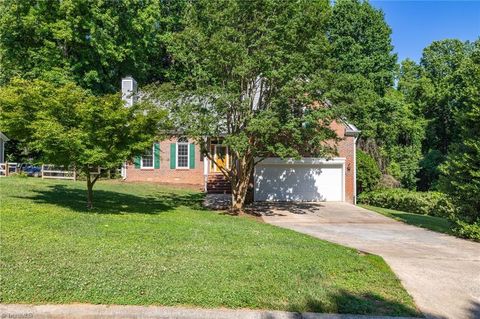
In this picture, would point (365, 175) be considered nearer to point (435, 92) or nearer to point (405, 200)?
point (405, 200)

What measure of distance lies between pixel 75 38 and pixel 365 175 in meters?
→ 22.1

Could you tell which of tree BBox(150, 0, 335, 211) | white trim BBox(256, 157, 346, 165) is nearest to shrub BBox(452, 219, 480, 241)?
tree BBox(150, 0, 335, 211)

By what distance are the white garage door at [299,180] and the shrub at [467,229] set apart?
994 cm

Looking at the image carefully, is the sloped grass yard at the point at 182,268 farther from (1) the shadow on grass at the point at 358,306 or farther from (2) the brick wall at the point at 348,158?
(2) the brick wall at the point at 348,158

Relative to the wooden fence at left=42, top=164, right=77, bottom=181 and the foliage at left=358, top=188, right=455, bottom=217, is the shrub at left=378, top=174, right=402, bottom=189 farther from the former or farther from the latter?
the wooden fence at left=42, top=164, right=77, bottom=181

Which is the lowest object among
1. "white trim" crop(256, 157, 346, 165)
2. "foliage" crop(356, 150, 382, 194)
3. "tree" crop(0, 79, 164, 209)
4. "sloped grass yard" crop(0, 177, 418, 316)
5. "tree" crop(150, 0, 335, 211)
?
"sloped grass yard" crop(0, 177, 418, 316)

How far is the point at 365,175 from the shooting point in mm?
24562

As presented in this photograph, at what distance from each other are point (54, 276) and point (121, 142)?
6.41 meters

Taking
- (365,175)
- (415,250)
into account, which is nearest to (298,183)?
(365,175)

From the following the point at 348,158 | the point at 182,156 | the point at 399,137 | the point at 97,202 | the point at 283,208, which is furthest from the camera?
the point at 399,137

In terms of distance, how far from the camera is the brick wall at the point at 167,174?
2420 centimetres

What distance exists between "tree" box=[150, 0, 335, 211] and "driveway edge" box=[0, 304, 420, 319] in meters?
9.07

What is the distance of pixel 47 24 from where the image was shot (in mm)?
26750

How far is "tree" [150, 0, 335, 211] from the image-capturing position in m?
13.7
